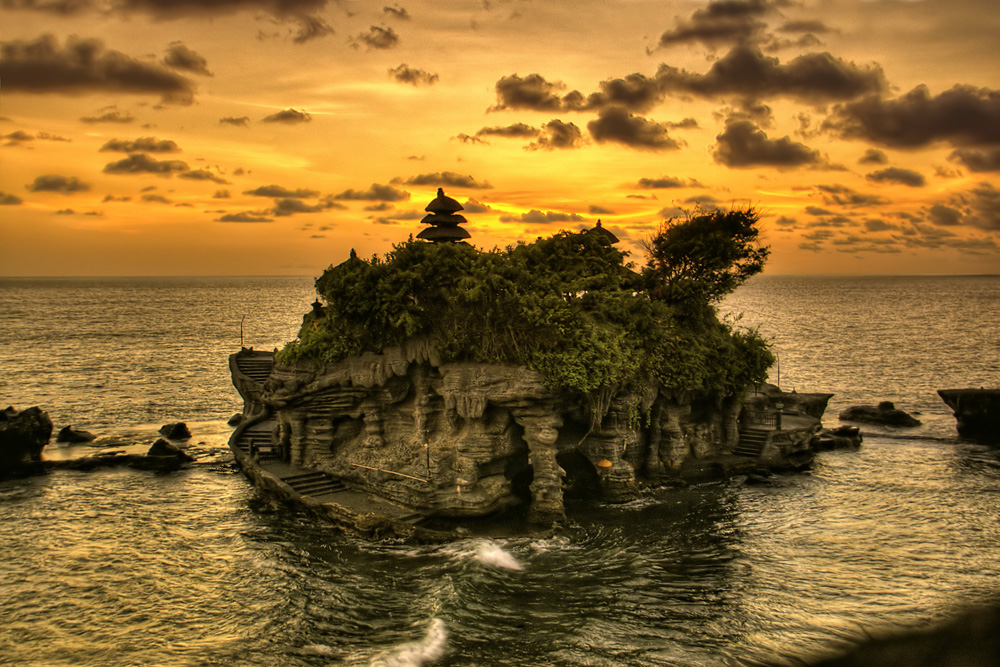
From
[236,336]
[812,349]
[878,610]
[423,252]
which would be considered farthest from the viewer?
[236,336]

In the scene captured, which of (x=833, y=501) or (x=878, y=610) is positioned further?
(x=833, y=501)

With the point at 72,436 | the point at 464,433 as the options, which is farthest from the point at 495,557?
the point at 72,436

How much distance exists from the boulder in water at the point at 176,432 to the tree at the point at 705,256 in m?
38.9

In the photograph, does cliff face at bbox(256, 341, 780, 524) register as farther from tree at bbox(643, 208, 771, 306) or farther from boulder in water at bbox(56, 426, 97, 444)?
boulder in water at bbox(56, 426, 97, 444)

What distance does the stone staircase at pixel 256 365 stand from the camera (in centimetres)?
5450

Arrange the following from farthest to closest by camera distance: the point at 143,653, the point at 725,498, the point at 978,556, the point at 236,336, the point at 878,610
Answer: the point at 236,336 → the point at 725,498 → the point at 978,556 → the point at 878,610 → the point at 143,653

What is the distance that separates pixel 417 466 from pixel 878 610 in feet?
67.9

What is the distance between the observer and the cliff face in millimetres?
34469

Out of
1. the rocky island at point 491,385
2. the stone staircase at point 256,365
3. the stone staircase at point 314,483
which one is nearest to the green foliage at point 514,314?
the rocky island at point 491,385

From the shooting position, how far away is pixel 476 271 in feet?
115

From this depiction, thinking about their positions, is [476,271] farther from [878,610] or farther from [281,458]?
[878,610]

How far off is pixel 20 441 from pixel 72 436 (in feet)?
31.7

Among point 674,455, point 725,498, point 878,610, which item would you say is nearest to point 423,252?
point 674,455

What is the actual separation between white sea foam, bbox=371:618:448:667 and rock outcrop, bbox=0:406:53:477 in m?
36.1
